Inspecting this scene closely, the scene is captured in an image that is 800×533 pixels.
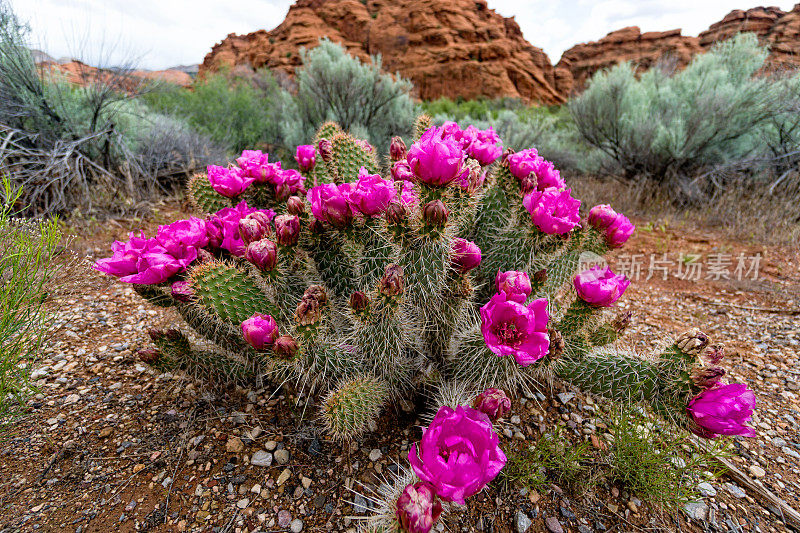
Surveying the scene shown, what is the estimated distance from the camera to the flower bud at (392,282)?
1234 mm

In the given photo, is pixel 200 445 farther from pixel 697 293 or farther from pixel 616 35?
pixel 616 35

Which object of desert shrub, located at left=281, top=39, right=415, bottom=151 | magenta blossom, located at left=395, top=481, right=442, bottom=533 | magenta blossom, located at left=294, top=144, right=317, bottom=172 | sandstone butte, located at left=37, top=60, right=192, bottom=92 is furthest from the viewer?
desert shrub, located at left=281, top=39, right=415, bottom=151

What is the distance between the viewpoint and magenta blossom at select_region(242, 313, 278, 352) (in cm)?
127

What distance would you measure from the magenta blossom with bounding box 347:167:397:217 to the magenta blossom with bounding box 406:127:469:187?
0.11m

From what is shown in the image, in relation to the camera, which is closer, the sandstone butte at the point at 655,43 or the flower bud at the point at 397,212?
the flower bud at the point at 397,212

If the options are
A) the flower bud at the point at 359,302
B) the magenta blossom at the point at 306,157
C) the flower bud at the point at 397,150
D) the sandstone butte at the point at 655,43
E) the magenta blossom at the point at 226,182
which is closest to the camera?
the flower bud at the point at 359,302

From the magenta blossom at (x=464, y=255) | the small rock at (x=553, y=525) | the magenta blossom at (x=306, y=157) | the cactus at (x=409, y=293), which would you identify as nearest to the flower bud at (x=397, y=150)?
the cactus at (x=409, y=293)

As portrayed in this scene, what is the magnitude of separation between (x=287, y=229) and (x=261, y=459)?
900mm

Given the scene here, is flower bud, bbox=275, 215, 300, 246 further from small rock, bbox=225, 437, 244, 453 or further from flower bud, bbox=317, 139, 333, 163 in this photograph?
small rock, bbox=225, 437, 244, 453

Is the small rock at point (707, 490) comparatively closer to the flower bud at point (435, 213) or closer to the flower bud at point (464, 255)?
the flower bud at point (464, 255)

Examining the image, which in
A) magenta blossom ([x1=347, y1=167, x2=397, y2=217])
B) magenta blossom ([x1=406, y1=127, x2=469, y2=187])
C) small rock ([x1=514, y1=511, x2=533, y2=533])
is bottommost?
small rock ([x1=514, y1=511, x2=533, y2=533])

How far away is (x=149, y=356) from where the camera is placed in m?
1.59

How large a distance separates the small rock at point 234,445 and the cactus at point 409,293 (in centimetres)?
30

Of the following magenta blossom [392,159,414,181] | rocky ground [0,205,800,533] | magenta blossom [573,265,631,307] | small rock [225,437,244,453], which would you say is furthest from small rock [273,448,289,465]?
magenta blossom [573,265,631,307]
